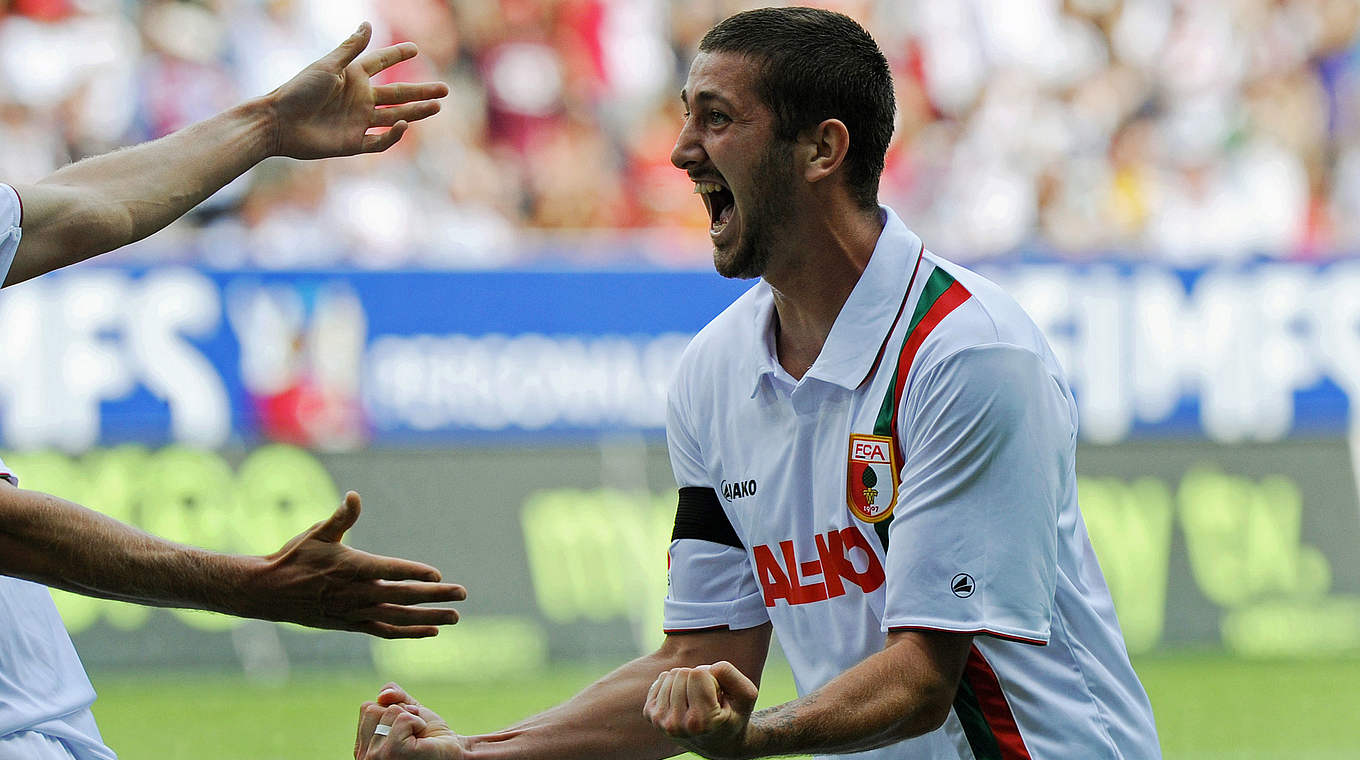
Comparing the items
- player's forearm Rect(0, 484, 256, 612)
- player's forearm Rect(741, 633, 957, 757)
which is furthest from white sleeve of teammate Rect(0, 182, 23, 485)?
player's forearm Rect(741, 633, 957, 757)

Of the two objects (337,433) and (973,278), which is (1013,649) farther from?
(337,433)

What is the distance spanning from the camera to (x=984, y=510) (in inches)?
121

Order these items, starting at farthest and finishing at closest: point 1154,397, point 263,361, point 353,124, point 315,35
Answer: point 315,35 < point 1154,397 < point 263,361 < point 353,124

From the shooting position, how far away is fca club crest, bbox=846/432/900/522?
319cm

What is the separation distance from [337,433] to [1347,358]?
228 inches

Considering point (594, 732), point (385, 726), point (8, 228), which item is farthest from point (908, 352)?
point (8, 228)

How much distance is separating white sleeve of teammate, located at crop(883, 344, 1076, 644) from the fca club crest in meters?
0.10

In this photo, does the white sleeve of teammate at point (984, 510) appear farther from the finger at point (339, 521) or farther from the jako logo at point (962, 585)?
the finger at point (339, 521)

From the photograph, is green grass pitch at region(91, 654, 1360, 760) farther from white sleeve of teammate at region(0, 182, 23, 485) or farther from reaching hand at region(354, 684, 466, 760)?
white sleeve of teammate at region(0, 182, 23, 485)

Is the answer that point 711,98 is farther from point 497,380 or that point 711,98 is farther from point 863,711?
point 497,380

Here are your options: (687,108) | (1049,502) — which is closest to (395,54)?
(687,108)

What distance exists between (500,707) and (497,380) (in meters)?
1.89

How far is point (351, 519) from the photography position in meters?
2.96

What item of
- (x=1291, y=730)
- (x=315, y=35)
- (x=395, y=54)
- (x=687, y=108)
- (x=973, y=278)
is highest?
(x=315, y=35)
